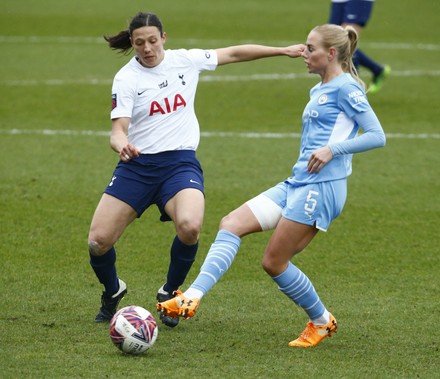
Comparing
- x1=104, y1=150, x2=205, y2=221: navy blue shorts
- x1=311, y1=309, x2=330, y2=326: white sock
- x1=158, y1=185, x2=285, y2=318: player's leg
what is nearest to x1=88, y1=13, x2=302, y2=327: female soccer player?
x1=104, y1=150, x2=205, y2=221: navy blue shorts

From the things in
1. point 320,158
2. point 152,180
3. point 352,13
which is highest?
point 320,158

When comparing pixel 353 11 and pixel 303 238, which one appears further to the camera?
pixel 353 11

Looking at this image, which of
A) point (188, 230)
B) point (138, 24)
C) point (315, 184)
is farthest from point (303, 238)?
point (138, 24)

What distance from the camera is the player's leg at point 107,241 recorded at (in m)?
7.18

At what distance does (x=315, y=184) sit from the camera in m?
6.62

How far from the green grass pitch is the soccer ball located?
0.28ft

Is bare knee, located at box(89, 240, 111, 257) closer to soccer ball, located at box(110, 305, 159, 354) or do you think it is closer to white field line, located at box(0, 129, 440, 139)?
soccer ball, located at box(110, 305, 159, 354)

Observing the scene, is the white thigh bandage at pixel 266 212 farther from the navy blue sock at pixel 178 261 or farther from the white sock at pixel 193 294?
the navy blue sock at pixel 178 261

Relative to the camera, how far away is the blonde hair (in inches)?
263

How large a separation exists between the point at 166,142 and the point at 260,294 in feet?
5.02

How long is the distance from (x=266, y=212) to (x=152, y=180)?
1.02m

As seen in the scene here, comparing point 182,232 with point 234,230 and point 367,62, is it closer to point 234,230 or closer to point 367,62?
point 234,230

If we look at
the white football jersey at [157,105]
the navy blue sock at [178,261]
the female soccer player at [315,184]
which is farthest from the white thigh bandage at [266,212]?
the white football jersey at [157,105]

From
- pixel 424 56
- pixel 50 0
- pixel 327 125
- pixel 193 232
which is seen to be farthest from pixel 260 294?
pixel 50 0
